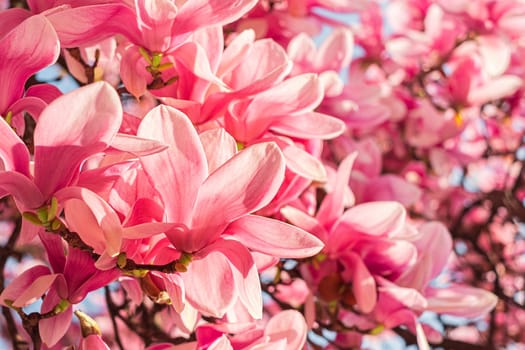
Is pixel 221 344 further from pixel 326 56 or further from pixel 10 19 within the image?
pixel 326 56

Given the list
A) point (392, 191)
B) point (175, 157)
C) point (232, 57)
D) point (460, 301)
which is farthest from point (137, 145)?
point (392, 191)

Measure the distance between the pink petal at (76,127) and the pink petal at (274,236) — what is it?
120mm

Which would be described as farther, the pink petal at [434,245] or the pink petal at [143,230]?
the pink petal at [434,245]

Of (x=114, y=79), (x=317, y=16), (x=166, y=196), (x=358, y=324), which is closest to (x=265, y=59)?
(x=166, y=196)

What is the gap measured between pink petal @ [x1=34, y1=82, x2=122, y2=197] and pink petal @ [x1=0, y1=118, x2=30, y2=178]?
0.01 metres

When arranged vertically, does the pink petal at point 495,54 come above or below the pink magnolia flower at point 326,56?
below

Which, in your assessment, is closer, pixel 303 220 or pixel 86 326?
pixel 86 326

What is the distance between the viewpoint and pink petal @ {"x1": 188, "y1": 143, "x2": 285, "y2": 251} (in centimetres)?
56

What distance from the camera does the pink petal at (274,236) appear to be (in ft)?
1.94

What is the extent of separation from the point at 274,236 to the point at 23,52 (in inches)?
8.9

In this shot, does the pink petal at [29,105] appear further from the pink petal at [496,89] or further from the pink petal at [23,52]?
the pink petal at [496,89]

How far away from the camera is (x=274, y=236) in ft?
1.94

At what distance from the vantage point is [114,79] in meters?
1.51

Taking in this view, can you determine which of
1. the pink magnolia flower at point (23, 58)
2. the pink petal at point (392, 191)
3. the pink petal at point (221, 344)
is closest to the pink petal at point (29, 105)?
the pink magnolia flower at point (23, 58)
